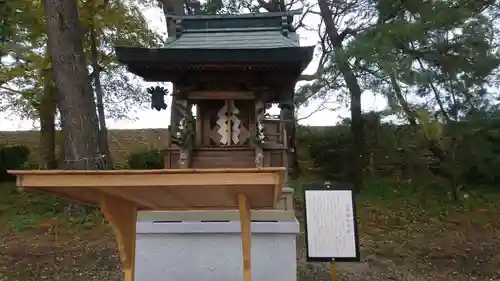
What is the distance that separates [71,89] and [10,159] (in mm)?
5428

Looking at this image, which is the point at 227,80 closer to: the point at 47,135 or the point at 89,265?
the point at 89,265

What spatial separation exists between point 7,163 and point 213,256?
8474 millimetres

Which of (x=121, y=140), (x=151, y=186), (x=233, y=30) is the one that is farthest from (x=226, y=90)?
(x=121, y=140)

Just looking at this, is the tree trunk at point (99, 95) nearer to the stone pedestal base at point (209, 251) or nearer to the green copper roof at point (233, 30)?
the green copper roof at point (233, 30)

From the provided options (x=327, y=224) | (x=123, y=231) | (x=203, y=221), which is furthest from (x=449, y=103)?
(x=123, y=231)

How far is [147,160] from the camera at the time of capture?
11.0m

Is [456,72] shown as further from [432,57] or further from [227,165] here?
[227,165]

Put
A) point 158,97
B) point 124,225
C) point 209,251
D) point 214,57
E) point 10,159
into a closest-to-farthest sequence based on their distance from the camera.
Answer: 1. point 124,225
2. point 214,57
3. point 209,251
4. point 158,97
5. point 10,159

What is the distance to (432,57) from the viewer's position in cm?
642

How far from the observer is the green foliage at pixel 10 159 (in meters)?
10.7

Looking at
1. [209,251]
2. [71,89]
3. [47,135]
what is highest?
[71,89]

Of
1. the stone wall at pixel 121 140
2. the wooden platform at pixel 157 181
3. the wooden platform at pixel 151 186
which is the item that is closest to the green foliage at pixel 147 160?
the stone wall at pixel 121 140

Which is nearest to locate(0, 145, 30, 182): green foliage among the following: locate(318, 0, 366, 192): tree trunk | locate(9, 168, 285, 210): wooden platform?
locate(318, 0, 366, 192): tree trunk

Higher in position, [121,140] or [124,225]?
[121,140]
